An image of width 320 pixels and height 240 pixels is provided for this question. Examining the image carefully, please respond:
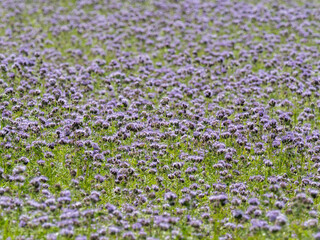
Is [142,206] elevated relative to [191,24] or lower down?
lower down

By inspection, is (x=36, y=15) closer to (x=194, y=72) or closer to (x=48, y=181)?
(x=194, y=72)

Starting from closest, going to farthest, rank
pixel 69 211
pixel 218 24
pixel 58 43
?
pixel 69 211 < pixel 58 43 < pixel 218 24

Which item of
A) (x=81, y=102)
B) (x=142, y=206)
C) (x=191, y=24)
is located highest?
(x=191, y=24)

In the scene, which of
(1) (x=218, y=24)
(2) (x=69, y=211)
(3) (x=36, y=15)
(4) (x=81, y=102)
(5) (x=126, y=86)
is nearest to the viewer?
(2) (x=69, y=211)

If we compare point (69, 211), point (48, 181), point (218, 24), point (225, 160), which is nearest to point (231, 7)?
point (218, 24)

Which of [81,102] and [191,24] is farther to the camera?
[191,24]

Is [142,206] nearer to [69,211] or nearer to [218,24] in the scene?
[69,211]
